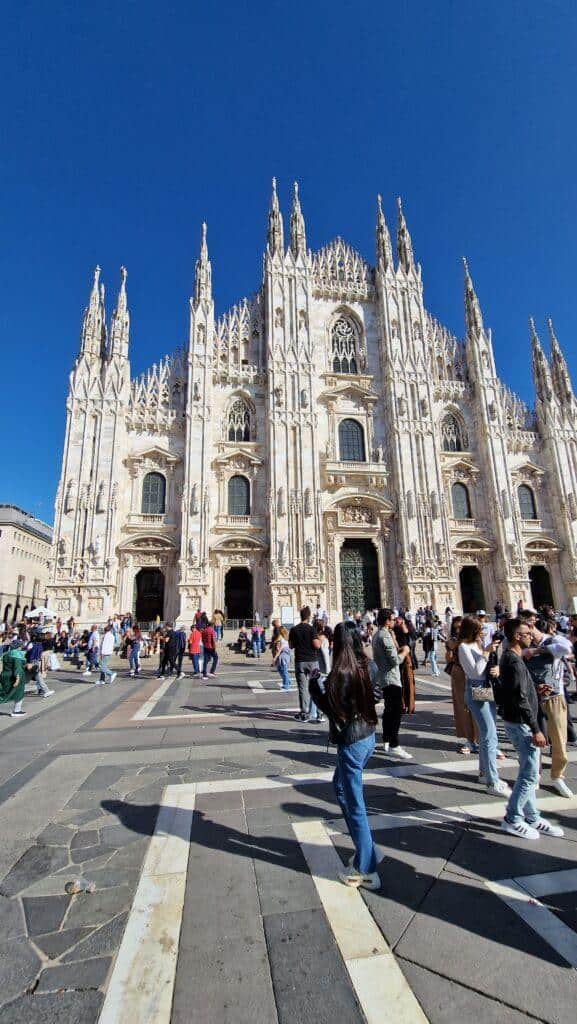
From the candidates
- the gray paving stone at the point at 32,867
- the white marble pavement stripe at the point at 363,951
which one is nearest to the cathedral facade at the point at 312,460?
the gray paving stone at the point at 32,867

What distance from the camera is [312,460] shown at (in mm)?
25438

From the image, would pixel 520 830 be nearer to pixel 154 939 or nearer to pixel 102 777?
pixel 154 939

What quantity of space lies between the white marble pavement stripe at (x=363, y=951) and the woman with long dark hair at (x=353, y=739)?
157 mm

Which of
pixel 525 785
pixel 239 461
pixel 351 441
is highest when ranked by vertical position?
pixel 351 441

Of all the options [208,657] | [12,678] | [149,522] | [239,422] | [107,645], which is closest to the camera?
[12,678]

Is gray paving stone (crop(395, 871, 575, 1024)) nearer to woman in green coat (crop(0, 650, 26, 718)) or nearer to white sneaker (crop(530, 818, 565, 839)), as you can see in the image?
→ white sneaker (crop(530, 818, 565, 839))

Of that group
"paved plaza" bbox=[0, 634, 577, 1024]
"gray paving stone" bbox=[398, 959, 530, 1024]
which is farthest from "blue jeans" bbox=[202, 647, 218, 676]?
"gray paving stone" bbox=[398, 959, 530, 1024]

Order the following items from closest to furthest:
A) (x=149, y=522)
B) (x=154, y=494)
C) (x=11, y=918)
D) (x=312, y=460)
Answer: (x=11, y=918), (x=149, y=522), (x=154, y=494), (x=312, y=460)

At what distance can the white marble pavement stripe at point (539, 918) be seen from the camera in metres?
2.46

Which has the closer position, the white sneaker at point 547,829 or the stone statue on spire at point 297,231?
the white sneaker at point 547,829

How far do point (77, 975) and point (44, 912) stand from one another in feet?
2.25

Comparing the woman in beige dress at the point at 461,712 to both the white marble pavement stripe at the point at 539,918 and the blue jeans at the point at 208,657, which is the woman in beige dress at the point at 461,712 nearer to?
the white marble pavement stripe at the point at 539,918

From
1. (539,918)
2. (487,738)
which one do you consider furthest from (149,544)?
(539,918)

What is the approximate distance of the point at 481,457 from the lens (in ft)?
93.6
